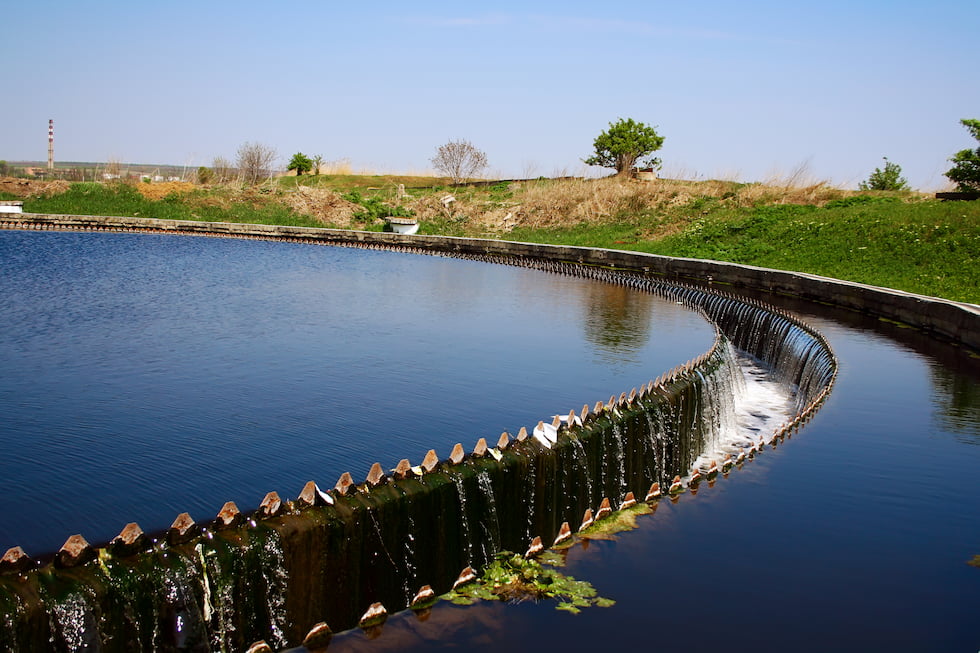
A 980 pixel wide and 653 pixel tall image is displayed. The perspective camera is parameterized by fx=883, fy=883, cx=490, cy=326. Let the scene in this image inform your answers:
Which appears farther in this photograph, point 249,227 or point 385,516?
point 249,227

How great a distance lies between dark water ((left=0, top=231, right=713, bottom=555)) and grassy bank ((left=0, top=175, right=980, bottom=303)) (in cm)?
910

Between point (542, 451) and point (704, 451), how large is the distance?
5112 millimetres

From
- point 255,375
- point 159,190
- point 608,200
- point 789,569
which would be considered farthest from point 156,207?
point 789,569

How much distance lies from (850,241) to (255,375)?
82.7 ft

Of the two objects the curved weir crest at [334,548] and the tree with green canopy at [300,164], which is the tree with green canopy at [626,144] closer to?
the tree with green canopy at [300,164]

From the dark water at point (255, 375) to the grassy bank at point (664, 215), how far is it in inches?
358

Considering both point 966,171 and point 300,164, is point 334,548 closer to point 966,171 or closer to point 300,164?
point 966,171

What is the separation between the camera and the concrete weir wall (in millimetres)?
4773

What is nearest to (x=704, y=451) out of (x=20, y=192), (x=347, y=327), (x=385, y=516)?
(x=385, y=516)

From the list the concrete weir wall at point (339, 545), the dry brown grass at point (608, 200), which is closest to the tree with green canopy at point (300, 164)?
the dry brown grass at point (608, 200)

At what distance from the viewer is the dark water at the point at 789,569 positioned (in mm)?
5754

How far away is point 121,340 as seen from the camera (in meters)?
14.9

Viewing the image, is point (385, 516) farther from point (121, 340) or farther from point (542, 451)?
point (121, 340)

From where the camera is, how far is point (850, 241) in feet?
104
